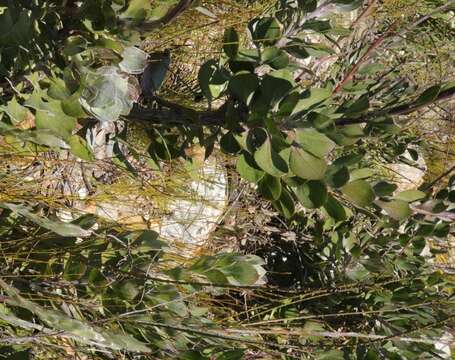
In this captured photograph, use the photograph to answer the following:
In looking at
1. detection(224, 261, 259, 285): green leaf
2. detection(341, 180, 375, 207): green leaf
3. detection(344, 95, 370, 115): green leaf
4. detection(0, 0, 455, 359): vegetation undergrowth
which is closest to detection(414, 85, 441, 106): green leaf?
detection(0, 0, 455, 359): vegetation undergrowth

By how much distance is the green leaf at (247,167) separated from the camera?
50.9 inches

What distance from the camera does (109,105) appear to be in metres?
1.18

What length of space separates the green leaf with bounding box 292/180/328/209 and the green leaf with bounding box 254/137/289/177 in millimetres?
84

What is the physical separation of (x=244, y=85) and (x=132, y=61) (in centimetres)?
22

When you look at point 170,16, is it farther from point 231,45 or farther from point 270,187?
point 270,187

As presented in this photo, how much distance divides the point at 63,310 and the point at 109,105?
0.53 m

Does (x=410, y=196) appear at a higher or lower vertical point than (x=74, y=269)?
higher

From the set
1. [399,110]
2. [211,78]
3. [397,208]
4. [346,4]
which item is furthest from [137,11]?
[397,208]

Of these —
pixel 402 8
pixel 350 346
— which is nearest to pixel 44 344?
pixel 350 346

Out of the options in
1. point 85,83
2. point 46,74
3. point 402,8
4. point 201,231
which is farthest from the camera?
point 402,8

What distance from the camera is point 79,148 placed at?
1386mm

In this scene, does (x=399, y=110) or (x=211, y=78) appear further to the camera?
(x=211, y=78)

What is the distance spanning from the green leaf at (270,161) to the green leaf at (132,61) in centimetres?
28

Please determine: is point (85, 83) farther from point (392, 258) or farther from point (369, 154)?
point (369, 154)
